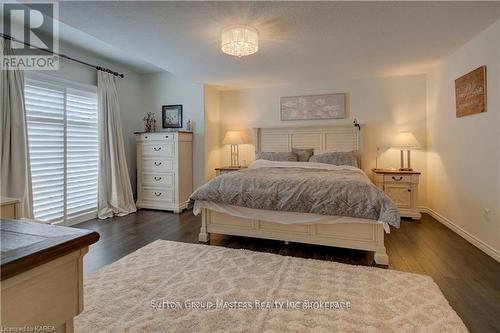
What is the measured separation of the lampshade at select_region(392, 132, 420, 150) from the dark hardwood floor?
110 cm

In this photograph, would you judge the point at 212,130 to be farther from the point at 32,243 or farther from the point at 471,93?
the point at 32,243

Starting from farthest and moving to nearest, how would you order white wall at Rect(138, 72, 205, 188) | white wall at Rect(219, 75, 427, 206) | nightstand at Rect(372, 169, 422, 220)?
white wall at Rect(138, 72, 205, 188) → white wall at Rect(219, 75, 427, 206) → nightstand at Rect(372, 169, 422, 220)

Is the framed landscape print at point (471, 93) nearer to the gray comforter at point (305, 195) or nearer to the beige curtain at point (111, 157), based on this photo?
the gray comforter at point (305, 195)

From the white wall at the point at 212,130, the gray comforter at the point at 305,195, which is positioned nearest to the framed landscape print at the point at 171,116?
the white wall at the point at 212,130

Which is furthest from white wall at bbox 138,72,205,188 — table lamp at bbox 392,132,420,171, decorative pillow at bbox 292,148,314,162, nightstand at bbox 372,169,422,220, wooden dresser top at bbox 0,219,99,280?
wooden dresser top at bbox 0,219,99,280

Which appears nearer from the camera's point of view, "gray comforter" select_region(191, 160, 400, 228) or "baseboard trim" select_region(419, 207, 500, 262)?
"gray comforter" select_region(191, 160, 400, 228)

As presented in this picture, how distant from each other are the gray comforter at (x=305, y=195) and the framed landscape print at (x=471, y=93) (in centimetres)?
151

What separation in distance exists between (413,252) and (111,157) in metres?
4.32

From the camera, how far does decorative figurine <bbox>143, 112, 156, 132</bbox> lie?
187 inches

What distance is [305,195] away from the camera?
2.53m

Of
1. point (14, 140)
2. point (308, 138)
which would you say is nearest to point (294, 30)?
point (308, 138)

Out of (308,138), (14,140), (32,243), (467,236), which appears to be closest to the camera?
(32,243)

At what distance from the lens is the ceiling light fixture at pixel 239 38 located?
238 centimetres

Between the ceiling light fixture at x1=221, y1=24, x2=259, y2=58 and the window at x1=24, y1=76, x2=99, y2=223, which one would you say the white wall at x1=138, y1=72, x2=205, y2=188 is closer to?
the window at x1=24, y1=76, x2=99, y2=223
